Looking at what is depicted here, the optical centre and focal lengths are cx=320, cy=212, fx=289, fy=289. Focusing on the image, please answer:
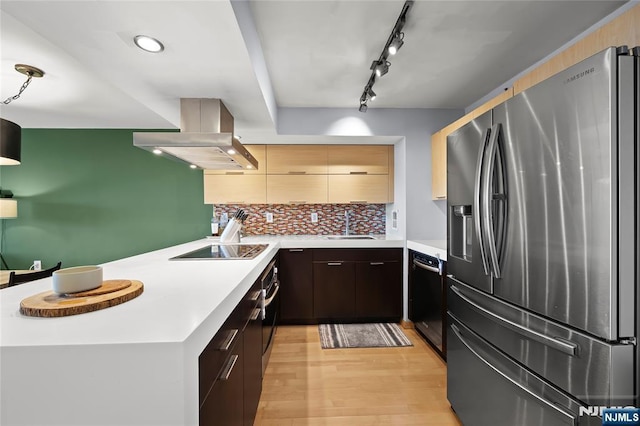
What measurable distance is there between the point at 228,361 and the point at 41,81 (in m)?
3.03

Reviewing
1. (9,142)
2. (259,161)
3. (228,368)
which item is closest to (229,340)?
(228,368)

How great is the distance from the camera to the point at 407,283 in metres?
3.32

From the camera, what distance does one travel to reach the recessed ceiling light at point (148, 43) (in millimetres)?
1435

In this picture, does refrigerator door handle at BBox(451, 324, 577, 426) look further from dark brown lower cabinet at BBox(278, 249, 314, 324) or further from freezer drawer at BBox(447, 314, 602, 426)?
dark brown lower cabinet at BBox(278, 249, 314, 324)

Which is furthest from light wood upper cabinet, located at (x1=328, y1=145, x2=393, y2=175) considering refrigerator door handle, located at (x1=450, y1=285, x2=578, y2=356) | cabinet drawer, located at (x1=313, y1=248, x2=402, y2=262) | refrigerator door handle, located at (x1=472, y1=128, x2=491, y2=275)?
refrigerator door handle, located at (x1=450, y1=285, x2=578, y2=356)

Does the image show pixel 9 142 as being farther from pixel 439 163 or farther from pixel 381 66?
pixel 439 163

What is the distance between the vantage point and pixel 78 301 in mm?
907

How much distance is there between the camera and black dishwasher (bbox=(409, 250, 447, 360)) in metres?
2.48

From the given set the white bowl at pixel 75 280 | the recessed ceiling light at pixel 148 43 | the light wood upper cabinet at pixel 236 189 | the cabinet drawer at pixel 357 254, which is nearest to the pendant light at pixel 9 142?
the recessed ceiling light at pixel 148 43

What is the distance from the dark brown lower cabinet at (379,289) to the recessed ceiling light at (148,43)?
2.65 metres

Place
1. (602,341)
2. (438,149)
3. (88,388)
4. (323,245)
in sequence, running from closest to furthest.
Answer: (88,388), (602,341), (438,149), (323,245)

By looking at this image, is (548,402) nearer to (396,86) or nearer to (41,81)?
(396,86)

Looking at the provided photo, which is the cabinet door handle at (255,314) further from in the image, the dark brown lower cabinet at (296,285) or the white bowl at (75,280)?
the dark brown lower cabinet at (296,285)

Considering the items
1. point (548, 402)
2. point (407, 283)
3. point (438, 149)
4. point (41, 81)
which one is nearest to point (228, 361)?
point (548, 402)
